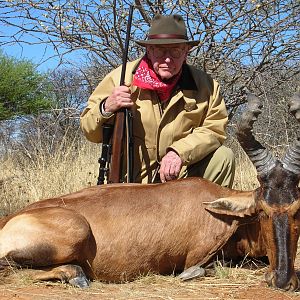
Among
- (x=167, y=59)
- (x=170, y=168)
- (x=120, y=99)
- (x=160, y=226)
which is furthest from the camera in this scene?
(x=167, y=59)

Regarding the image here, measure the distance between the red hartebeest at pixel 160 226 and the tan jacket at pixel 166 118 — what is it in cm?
123

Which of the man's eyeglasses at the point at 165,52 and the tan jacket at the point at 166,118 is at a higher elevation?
the man's eyeglasses at the point at 165,52

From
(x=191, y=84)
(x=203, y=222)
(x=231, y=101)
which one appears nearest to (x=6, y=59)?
(x=231, y=101)

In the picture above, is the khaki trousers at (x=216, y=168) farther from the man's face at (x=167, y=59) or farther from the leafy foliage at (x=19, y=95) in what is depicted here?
the leafy foliage at (x=19, y=95)

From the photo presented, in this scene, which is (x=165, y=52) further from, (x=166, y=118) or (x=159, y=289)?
(x=159, y=289)

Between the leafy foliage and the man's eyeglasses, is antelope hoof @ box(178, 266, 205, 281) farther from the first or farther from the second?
the leafy foliage

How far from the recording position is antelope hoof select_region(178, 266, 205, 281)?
5.04 m

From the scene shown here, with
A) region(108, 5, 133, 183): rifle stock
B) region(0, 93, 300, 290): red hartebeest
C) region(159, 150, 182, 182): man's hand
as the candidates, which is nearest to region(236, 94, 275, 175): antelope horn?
region(0, 93, 300, 290): red hartebeest

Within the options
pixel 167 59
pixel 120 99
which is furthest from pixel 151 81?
pixel 120 99

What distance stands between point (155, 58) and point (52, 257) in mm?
2546

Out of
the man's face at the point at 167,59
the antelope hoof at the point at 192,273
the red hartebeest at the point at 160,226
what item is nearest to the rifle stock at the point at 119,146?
the man's face at the point at 167,59

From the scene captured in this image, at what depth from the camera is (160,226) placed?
518 cm

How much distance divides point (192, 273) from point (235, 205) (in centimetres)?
63

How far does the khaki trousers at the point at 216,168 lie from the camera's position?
21.5ft
